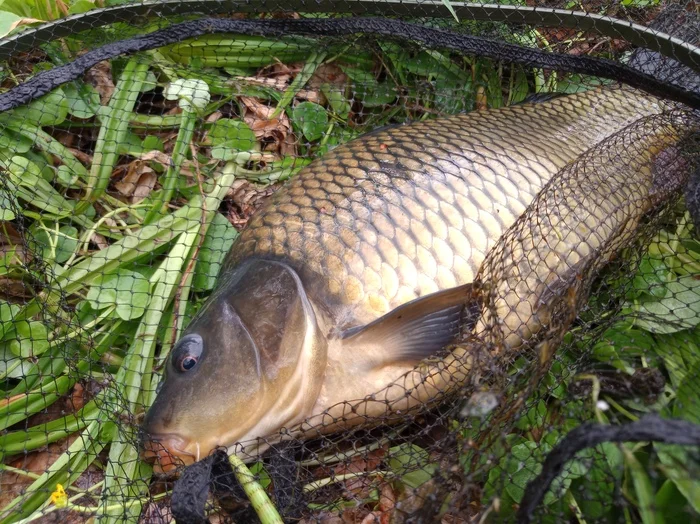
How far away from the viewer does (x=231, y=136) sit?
77.7 inches

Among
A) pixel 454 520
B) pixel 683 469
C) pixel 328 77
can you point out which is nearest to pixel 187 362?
pixel 454 520

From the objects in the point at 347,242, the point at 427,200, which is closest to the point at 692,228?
the point at 427,200

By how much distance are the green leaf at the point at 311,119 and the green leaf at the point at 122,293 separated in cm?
70

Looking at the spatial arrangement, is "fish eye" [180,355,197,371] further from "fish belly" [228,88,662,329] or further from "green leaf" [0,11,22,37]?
"green leaf" [0,11,22,37]

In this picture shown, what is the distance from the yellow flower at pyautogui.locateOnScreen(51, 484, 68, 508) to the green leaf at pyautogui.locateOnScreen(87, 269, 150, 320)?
0.45m

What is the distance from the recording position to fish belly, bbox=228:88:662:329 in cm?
138

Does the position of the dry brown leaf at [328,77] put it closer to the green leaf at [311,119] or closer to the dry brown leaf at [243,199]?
the green leaf at [311,119]

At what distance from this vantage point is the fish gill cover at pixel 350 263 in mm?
1243

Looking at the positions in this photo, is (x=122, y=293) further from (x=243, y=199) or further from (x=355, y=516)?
(x=355, y=516)

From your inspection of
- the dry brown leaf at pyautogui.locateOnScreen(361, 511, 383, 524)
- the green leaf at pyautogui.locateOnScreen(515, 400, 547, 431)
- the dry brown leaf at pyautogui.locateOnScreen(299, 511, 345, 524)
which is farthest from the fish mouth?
the green leaf at pyautogui.locateOnScreen(515, 400, 547, 431)

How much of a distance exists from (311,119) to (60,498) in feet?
4.18

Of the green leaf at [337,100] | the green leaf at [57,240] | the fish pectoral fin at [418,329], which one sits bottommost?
the green leaf at [57,240]

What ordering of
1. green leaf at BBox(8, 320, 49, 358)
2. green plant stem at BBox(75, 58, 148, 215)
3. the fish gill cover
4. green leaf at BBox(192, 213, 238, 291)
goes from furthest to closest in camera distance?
green plant stem at BBox(75, 58, 148, 215) → green leaf at BBox(192, 213, 238, 291) → green leaf at BBox(8, 320, 49, 358) → the fish gill cover

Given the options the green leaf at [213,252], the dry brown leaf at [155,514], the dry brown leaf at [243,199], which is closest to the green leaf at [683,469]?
the dry brown leaf at [155,514]
